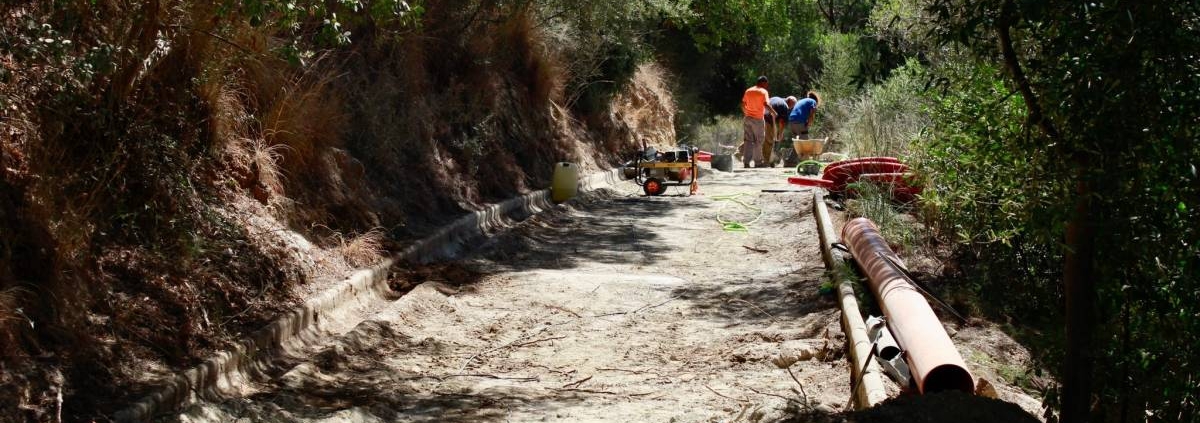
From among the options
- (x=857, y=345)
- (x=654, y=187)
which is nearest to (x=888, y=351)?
(x=857, y=345)

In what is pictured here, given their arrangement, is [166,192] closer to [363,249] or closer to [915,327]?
[363,249]

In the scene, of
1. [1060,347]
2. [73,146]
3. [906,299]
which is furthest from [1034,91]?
[73,146]

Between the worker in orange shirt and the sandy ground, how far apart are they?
42.1ft

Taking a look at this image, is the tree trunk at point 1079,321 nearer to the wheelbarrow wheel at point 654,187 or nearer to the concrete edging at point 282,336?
the concrete edging at point 282,336

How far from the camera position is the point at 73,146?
6926 millimetres

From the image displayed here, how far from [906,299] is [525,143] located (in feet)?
38.9

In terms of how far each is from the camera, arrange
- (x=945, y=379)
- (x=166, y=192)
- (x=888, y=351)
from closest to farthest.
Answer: (x=945, y=379)
(x=888, y=351)
(x=166, y=192)

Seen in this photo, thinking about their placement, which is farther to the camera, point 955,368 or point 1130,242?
point 955,368

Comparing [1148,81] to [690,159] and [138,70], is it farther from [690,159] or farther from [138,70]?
[690,159]

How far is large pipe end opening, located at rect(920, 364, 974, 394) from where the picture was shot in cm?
555

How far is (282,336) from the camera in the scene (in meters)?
7.24

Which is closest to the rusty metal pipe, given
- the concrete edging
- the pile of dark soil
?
the pile of dark soil

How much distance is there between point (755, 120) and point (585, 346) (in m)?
18.7

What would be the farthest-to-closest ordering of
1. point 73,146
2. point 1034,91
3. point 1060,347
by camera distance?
1. point 73,146
2. point 1060,347
3. point 1034,91
